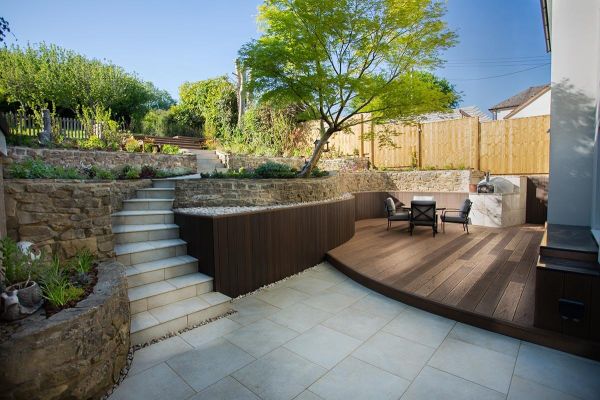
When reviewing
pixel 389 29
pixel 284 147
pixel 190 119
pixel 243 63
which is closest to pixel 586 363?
pixel 389 29

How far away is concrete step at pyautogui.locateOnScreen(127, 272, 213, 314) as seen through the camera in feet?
10.4

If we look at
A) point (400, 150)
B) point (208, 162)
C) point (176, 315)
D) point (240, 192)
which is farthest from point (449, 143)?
point (176, 315)

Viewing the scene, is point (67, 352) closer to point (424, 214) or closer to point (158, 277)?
point (158, 277)

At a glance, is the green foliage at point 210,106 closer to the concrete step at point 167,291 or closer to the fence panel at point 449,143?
the fence panel at point 449,143

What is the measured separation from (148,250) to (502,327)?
439cm

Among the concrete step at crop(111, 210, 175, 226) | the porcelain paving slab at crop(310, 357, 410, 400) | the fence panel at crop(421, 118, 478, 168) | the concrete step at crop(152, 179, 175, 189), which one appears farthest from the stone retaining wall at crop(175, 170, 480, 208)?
the fence panel at crop(421, 118, 478, 168)

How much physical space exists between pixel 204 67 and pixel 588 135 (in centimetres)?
1861

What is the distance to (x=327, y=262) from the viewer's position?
5.53m

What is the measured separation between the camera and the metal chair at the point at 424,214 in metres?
6.84

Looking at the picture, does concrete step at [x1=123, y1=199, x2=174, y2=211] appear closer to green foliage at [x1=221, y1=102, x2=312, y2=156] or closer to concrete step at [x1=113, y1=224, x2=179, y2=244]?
concrete step at [x1=113, y1=224, x2=179, y2=244]

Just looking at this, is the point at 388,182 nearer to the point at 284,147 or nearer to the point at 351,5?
the point at 284,147

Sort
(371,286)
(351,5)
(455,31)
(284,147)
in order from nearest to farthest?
(371,286), (351,5), (455,31), (284,147)

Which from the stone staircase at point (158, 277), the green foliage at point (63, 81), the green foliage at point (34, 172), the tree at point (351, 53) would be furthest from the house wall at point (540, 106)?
the green foliage at point (63, 81)

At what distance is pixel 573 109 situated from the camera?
4.48 m
